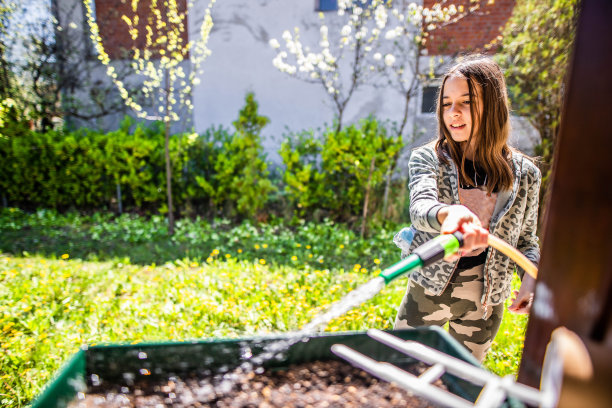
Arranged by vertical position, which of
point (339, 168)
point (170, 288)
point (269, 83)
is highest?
point (269, 83)

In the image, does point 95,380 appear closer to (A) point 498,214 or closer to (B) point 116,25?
(A) point 498,214

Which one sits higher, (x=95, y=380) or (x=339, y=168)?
(x=339, y=168)

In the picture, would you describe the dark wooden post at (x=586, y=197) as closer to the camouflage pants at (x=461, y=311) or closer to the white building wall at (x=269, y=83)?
the camouflage pants at (x=461, y=311)

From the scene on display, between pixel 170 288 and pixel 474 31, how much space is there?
6.26 metres

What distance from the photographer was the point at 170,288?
323cm

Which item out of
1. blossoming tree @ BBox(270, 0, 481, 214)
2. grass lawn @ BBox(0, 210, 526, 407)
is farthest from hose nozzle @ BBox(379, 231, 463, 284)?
blossoming tree @ BBox(270, 0, 481, 214)

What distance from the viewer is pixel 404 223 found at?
5348 millimetres

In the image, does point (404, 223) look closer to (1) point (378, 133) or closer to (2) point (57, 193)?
(1) point (378, 133)

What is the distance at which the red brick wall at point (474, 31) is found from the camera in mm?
6352

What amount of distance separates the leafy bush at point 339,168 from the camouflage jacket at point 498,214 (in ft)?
11.8

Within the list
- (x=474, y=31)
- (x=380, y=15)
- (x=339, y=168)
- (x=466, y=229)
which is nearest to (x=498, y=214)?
(x=466, y=229)

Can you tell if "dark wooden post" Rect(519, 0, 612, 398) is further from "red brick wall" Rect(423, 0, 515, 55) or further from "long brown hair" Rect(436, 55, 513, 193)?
"red brick wall" Rect(423, 0, 515, 55)

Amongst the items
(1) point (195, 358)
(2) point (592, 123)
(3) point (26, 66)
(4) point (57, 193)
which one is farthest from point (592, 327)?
(3) point (26, 66)

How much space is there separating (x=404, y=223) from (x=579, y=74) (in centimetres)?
501
